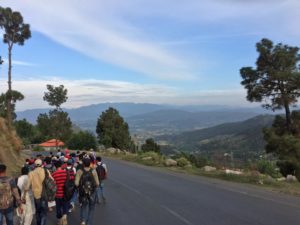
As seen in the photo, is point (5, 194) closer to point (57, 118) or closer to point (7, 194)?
point (7, 194)

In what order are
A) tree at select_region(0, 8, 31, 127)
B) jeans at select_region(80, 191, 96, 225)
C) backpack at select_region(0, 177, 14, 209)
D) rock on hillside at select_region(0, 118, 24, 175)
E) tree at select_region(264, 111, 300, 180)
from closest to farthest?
1. backpack at select_region(0, 177, 14, 209)
2. jeans at select_region(80, 191, 96, 225)
3. rock on hillside at select_region(0, 118, 24, 175)
4. tree at select_region(264, 111, 300, 180)
5. tree at select_region(0, 8, 31, 127)

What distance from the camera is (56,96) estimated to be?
294 ft

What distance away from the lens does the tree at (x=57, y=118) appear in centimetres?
8906

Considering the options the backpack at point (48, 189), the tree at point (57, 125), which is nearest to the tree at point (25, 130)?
the tree at point (57, 125)

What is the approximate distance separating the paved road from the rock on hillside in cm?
1039

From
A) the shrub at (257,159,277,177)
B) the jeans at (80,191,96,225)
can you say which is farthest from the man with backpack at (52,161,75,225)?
the shrub at (257,159,277,177)

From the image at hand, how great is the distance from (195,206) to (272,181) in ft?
28.1

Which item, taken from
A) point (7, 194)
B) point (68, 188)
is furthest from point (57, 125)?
point (7, 194)

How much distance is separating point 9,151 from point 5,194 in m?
23.4

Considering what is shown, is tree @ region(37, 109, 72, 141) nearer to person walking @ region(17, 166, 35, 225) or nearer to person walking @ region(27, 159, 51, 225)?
person walking @ region(17, 166, 35, 225)

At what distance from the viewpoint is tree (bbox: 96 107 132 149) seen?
6994 cm

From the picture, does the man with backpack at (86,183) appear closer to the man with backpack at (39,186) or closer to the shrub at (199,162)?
the man with backpack at (39,186)

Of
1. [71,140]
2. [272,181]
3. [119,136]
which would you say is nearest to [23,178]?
[272,181]

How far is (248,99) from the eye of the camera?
38.8m
